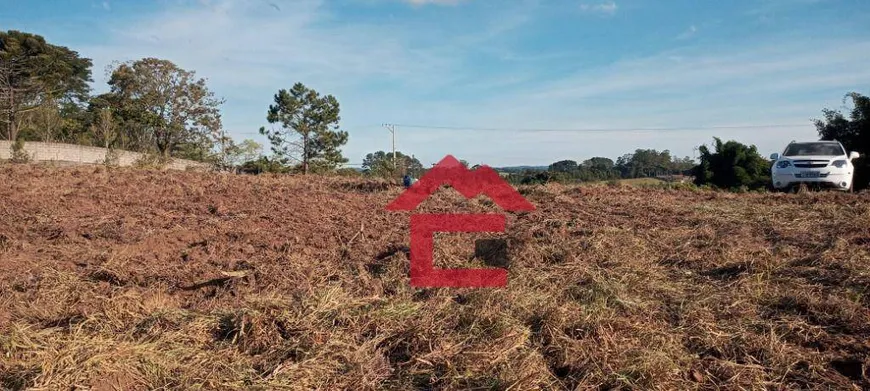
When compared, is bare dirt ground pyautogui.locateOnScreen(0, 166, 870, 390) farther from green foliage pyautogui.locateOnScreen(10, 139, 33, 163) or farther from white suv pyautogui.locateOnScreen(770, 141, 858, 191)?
green foliage pyautogui.locateOnScreen(10, 139, 33, 163)

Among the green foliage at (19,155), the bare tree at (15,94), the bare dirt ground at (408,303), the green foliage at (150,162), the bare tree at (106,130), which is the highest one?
the bare tree at (15,94)

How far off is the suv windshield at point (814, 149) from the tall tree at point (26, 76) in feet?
103

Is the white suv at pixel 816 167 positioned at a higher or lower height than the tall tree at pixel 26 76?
lower

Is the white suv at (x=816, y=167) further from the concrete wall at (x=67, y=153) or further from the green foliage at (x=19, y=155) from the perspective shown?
the green foliage at (x=19, y=155)

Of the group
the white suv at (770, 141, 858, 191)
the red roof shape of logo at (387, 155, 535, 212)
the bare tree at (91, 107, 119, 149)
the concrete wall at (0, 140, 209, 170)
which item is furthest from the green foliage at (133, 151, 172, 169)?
the white suv at (770, 141, 858, 191)

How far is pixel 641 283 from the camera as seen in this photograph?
4.23 metres

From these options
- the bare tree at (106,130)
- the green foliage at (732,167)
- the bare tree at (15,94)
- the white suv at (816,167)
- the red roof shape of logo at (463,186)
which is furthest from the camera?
the bare tree at (15,94)

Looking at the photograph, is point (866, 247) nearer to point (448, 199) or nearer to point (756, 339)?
point (756, 339)

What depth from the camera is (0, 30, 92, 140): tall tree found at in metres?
27.6

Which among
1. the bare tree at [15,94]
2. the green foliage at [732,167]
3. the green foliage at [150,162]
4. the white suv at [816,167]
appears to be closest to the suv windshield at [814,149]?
the white suv at [816,167]

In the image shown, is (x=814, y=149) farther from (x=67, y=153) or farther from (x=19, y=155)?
(x=67, y=153)

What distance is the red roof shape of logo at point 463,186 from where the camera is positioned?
8.00 metres

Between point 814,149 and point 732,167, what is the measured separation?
7183mm

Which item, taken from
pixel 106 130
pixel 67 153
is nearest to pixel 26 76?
pixel 67 153
